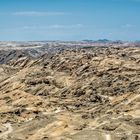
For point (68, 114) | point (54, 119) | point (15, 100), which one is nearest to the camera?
point (54, 119)

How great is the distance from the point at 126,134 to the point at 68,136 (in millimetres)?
15754

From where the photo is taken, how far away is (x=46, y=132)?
5182 inches

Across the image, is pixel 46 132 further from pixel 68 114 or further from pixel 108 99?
pixel 108 99

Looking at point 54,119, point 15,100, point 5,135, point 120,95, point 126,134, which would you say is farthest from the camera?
point 15,100

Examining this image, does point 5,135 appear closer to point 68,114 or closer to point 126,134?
point 68,114

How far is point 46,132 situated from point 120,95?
153ft

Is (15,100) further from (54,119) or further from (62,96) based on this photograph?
(54,119)

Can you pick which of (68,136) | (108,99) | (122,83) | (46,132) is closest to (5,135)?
(46,132)

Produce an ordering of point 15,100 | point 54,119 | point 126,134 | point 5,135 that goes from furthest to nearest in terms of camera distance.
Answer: point 15,100, point 54,119, point 5,135, point 126,134

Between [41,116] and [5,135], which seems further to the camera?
[41,116]

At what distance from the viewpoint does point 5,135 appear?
130 meters

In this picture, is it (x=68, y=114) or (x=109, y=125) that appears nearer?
(x=109, y=125)

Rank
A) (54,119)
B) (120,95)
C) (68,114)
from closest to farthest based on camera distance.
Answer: (54,119) → (68,114) → (120,95)

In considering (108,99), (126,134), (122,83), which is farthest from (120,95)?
(126,134)
